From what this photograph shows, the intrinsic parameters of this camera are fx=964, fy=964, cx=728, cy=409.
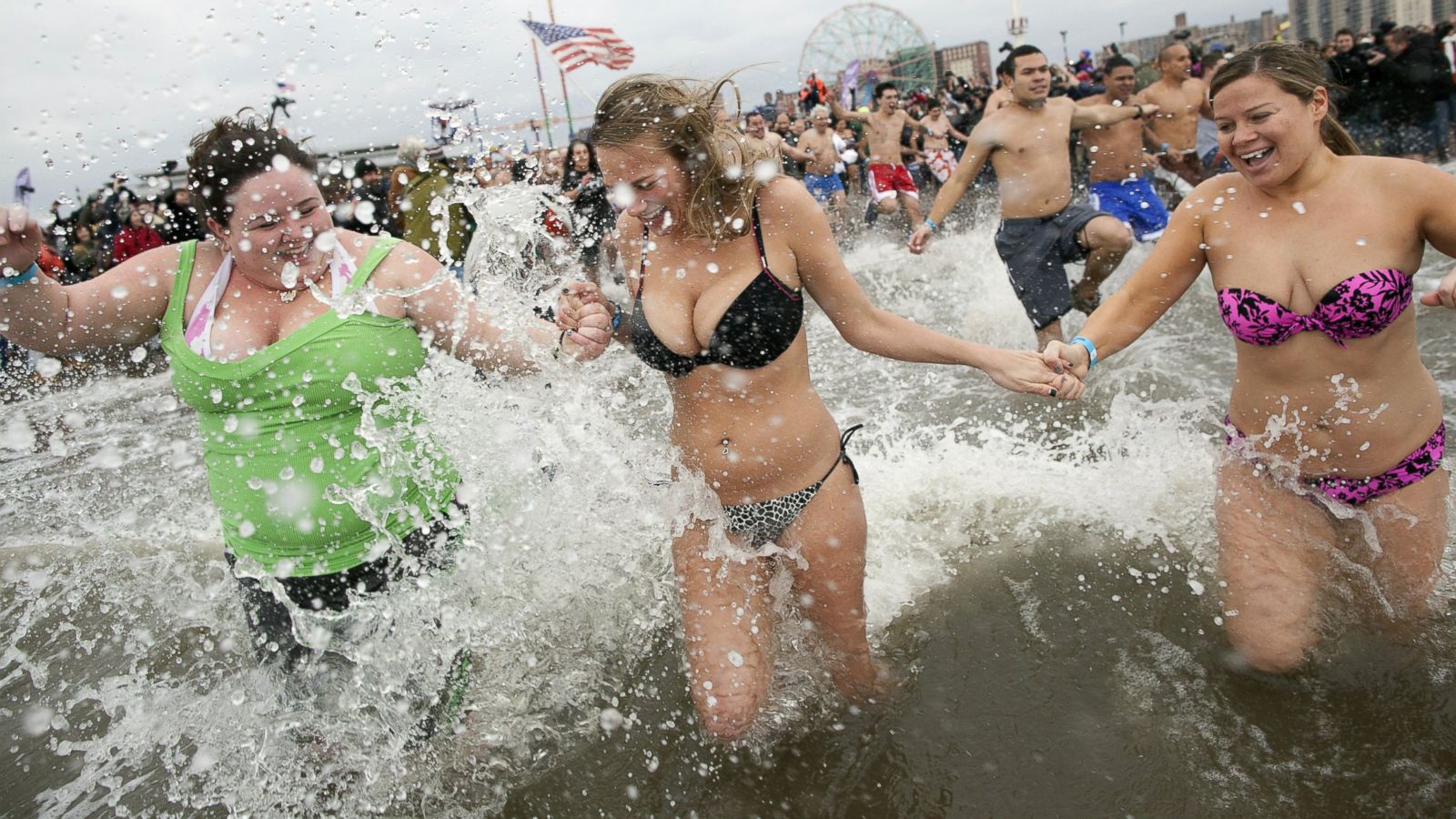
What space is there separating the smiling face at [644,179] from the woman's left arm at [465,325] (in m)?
0.29

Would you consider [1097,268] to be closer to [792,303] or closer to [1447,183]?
[1447,183]

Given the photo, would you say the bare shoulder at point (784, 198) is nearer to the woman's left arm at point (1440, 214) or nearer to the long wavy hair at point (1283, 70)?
the long wavy hair at point (1283, 70)

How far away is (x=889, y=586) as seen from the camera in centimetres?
377

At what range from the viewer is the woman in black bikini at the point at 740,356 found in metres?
2.49

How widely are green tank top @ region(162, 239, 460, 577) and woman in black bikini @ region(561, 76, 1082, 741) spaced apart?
51cm

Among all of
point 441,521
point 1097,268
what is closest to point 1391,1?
point 1097,268

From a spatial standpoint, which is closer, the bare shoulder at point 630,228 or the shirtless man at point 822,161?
the bare shoulder at point 630,228

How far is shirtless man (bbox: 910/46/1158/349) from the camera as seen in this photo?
5809mm

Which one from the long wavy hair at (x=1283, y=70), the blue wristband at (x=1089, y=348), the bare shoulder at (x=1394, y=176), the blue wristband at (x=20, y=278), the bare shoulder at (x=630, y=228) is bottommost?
the blue wristband at (x=1089, y=348)

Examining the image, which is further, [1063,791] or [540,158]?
[540,158]

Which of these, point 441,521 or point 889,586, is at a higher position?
point 441,521

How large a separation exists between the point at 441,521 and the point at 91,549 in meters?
3.37

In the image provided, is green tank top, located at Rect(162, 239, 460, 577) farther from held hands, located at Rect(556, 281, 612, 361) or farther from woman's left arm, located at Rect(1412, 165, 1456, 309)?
woman's left arm, located at Rect(1412, 165, 1456, 309)

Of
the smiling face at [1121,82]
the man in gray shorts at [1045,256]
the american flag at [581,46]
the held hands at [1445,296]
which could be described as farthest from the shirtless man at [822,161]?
the held hands at [1445,296]
